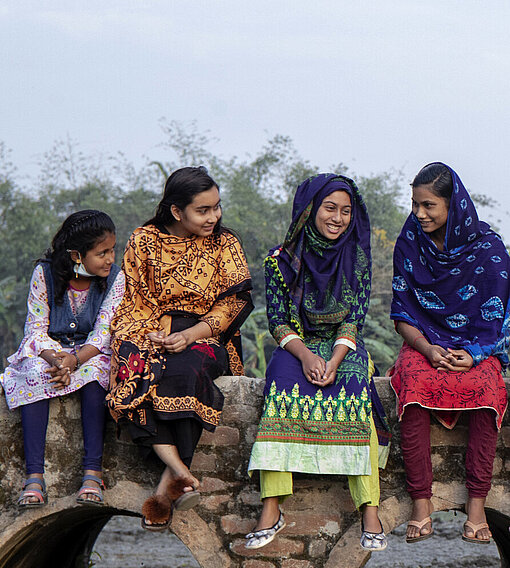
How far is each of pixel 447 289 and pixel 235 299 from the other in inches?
46.7

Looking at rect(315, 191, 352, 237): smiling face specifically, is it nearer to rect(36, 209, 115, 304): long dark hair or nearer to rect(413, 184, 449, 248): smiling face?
rect(413, 184, 449, 248): smiling face

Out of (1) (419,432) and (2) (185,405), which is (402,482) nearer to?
(1) (419,432)

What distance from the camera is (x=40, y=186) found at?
806 inches

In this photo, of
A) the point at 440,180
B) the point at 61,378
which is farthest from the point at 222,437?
the point at 440,180

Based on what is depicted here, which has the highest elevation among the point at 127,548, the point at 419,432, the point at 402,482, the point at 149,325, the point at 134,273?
the point at 134,273

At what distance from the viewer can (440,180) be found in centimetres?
379

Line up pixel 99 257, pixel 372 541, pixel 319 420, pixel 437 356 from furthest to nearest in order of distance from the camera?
pixel 99 257
pixel 437 356
pixel 319 420
pixel 372 541

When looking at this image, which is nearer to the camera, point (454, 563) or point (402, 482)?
point (402, 482)

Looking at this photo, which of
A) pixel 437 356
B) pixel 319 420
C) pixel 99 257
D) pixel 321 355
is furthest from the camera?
pixel 99 257

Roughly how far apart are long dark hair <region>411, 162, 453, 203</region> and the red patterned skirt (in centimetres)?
92

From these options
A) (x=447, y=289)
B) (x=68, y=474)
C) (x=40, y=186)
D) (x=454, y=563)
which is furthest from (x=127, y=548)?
(x=40, y=186)

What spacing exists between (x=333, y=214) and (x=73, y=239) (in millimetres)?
1481

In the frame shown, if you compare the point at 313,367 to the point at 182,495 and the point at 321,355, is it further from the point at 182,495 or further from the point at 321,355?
the point at 182,495

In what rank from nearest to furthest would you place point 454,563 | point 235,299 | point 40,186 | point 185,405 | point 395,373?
point 185,405 → point 395,373 → point 235,299 → point 454,563 → point 40,186
